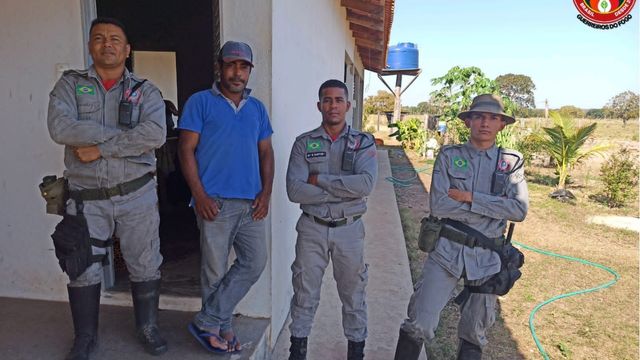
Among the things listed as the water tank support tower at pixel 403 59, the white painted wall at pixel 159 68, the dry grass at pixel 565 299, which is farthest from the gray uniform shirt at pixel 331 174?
the water tank support tower at pixel 403 59

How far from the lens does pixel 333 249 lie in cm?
254

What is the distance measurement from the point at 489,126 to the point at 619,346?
7.92ft

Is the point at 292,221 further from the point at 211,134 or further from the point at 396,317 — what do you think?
the point at 211,134

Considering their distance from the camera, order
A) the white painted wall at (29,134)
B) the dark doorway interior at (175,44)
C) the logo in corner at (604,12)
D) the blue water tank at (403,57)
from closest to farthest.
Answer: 1. the white painted wall at (29,134)
2. the dark doorway interior at (175,44)
3. the logo in corner at (604,12)
4. the blue water tank at (403,57)

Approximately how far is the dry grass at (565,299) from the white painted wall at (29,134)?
9.28 feet

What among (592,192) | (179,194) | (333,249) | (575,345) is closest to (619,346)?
(575,345)

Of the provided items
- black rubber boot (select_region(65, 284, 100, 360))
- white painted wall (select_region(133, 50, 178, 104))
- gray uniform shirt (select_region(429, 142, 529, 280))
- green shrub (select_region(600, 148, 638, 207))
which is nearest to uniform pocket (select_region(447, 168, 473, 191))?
gray uniform shirt (select_region(429, 142, 529, 280))

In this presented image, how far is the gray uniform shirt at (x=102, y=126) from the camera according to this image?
1971 mm

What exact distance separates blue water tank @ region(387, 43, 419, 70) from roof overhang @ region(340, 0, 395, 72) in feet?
27.9

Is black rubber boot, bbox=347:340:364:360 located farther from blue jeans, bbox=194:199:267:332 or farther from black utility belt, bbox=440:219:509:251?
black utility belt, bbox=440:219:509:251

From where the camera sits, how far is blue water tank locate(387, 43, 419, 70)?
61.7ft

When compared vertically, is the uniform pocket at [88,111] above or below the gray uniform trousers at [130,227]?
above

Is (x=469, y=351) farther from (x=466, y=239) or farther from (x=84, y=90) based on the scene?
(x=84, y=90)

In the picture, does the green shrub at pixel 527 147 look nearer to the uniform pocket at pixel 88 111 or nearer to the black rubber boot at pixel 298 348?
the black rubber boot at pixel 298 348
